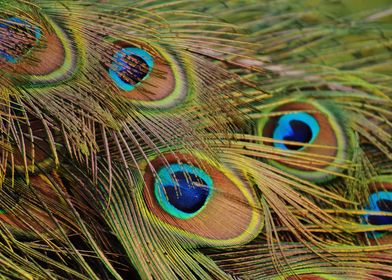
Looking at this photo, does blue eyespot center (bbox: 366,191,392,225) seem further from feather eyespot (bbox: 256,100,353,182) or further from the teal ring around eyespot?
feather eyespot (bbox: 256,100,353,182)

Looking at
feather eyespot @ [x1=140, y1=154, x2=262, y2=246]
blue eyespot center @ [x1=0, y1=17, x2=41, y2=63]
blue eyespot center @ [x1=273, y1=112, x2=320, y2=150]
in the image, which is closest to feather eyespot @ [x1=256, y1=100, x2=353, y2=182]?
blue eyespot center @ [x1=273, y1=112, x2=320, y2=150]

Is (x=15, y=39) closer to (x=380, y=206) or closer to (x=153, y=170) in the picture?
(x=153, y=170)

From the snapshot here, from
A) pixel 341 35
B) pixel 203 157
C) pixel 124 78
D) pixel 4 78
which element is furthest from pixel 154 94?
pixel 341 35

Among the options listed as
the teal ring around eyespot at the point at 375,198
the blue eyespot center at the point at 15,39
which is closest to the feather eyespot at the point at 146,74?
the blue eyespot center at the point at 15,39

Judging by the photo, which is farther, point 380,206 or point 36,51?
point 380,206

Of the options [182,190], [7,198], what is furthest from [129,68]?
[7,198]
